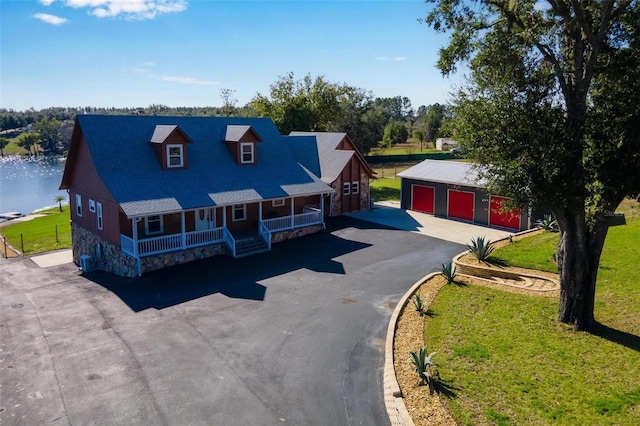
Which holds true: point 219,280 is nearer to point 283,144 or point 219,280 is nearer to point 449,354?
point 449,354

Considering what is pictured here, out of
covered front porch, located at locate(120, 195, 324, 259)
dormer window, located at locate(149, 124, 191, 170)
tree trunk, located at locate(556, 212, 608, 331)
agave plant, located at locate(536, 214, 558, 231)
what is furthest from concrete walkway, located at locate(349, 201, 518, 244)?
dormer window, located at locate(149, 124, 191, 170)

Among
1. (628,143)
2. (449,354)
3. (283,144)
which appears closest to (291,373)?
(449,354)

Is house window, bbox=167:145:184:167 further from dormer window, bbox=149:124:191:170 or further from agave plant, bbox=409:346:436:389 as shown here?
agave plant, bbox=409:346:436:389

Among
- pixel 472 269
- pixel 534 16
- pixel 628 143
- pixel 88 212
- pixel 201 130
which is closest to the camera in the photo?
pixel 628 143

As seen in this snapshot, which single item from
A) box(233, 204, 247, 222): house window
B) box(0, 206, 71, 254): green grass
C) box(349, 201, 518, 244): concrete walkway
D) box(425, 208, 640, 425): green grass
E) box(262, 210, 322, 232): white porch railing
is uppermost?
box(233, 204, 247, 222): house window

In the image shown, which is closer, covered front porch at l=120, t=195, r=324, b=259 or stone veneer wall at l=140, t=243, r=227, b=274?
stone veneer wall at l=140, t=243, r=227, b=274

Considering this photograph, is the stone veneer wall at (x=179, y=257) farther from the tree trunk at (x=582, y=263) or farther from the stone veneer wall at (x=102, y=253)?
the tree trunk at (x=582, y=263)

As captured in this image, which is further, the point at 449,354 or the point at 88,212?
the point at 88,212

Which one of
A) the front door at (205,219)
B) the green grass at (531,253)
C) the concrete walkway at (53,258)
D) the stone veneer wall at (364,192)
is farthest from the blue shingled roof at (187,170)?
the green grass at (531,253)

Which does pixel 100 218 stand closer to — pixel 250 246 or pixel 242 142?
pixel 250 246
